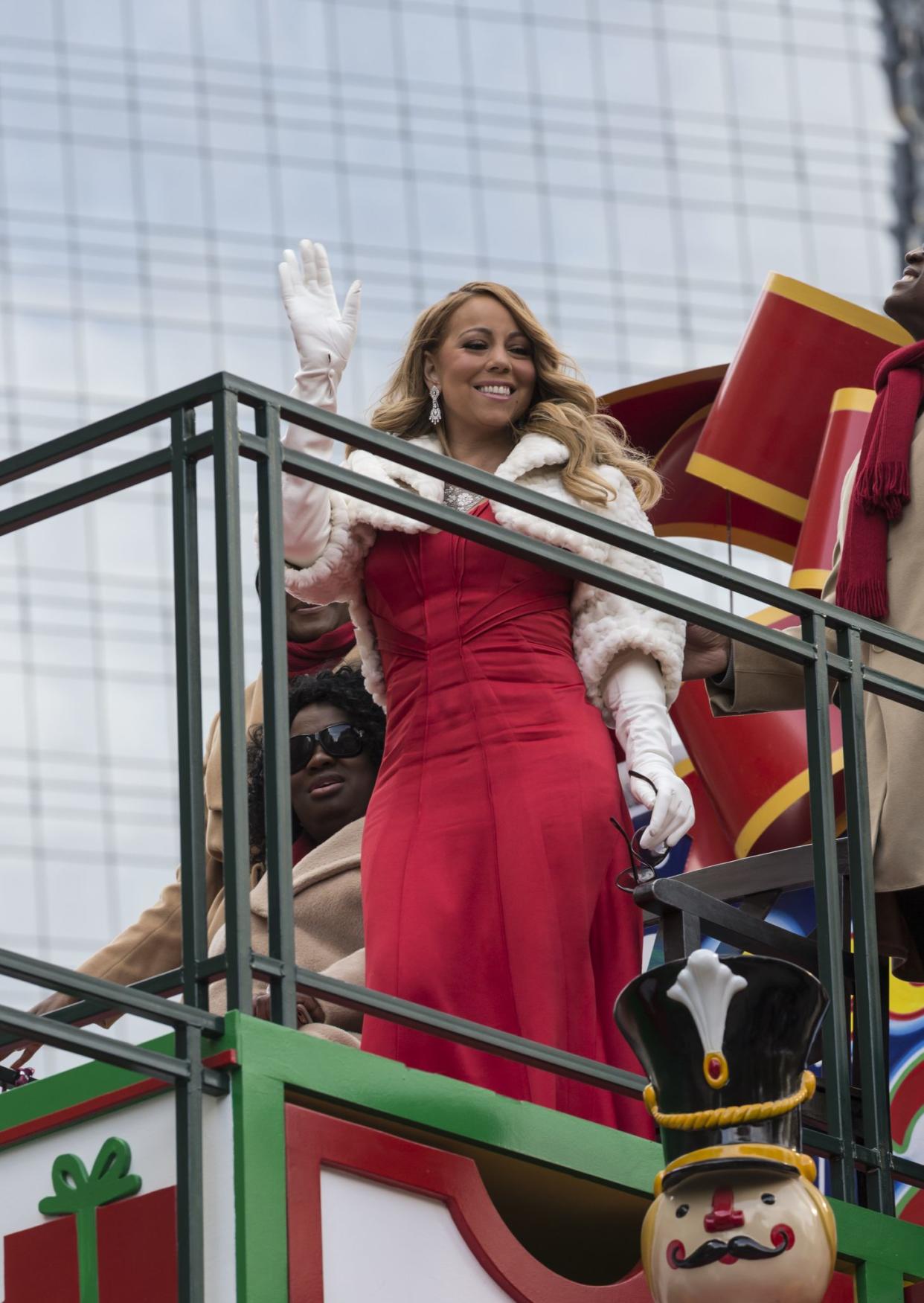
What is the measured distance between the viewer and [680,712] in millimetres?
8906

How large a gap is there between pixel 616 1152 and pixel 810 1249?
2.39 ft

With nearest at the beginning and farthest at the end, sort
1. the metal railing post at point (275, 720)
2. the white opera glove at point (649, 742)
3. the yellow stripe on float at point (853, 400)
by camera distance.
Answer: the metal railing post at point (275, 720) → the white opera glove at point (649, 742) → the yellow stripe on float at point (853, 400)

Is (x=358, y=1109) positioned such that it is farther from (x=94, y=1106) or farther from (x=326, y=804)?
(x=326, y=804)

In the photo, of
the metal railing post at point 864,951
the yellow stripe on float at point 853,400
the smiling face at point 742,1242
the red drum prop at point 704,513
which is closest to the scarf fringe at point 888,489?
the metal railing post at point 864,951

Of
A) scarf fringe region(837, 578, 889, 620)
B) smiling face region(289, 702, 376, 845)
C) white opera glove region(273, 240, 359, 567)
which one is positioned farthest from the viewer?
smiling face region(289, 702, 376, 845)

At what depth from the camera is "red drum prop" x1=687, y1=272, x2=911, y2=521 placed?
30.9 ft

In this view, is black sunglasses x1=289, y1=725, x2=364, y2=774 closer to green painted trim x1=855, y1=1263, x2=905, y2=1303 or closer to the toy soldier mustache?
green painted trim x1=855, y1=1263, x2=905, y2=1303

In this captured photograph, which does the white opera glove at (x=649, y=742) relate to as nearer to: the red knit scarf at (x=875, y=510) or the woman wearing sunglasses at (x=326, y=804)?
the red knit scarf at (x=875, y=510)

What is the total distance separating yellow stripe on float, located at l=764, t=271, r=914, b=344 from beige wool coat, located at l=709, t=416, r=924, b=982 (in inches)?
131

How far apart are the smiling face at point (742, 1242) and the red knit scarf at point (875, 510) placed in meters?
1.85

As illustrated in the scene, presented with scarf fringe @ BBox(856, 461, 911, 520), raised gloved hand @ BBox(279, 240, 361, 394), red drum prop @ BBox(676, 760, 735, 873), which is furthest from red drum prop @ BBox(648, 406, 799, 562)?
raised gloved hand @ BBox(279, 240, 361, 394)

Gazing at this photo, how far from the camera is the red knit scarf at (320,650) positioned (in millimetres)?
7215

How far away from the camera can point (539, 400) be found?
19.8 feet

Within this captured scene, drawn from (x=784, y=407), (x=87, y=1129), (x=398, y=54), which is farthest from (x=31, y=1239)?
(x=398, y=54)
